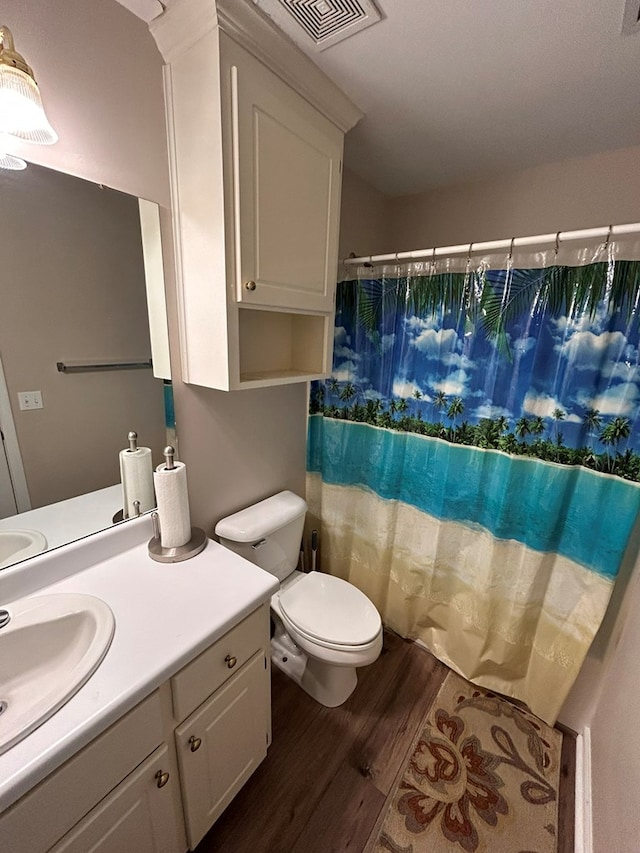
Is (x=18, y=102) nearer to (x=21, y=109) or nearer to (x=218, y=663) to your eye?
(x=21, y=109)

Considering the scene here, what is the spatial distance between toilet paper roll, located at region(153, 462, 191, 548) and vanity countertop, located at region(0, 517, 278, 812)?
3.2 inches

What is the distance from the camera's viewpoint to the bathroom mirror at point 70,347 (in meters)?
0.86

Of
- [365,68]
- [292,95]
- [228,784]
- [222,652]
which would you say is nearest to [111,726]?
[222,652]

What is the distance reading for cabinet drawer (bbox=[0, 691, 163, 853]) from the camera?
0.58 metres

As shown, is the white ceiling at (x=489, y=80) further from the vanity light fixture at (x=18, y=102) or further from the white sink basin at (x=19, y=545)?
→ the white sink basin at (x=19, y=545)

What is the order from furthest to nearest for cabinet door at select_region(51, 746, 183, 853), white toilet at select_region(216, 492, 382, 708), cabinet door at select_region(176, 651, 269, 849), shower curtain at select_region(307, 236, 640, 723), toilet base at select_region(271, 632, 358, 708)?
toilet base at select_region(271, 632, 358, 708), white toilet at select_region(216, 492, 382, 708), shower curtain at select_region(307, 236, 640, 723), cabinet door at select_region(176, 651, 269, 849), cabinet door at select_region(51, 746, 183, 853)

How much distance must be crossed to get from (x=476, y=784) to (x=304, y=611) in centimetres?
85

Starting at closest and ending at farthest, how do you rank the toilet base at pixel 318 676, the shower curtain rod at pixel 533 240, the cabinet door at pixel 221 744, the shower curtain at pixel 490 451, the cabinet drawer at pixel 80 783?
the cabinet drawer at pixel 80 783
the cabinet door at pixel 221 744
the shower curtain rod at pixel 533 240
the shower curtain at pixel 490 451
the toilet base at pixel 318 676

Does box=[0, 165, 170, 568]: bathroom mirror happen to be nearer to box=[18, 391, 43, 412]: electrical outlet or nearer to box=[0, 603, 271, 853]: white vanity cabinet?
box=[18, 391, 43, 412]: electrical outlet

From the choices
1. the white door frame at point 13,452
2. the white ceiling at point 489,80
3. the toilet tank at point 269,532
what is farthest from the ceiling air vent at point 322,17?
the toilet tank at point 269,532

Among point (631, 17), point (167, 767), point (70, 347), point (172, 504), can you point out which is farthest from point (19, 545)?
point (631, 17)

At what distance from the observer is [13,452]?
0.90 meters

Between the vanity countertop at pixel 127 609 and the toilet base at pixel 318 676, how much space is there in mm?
720

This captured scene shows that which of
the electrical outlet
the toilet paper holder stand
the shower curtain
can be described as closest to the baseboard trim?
the shower curtain
